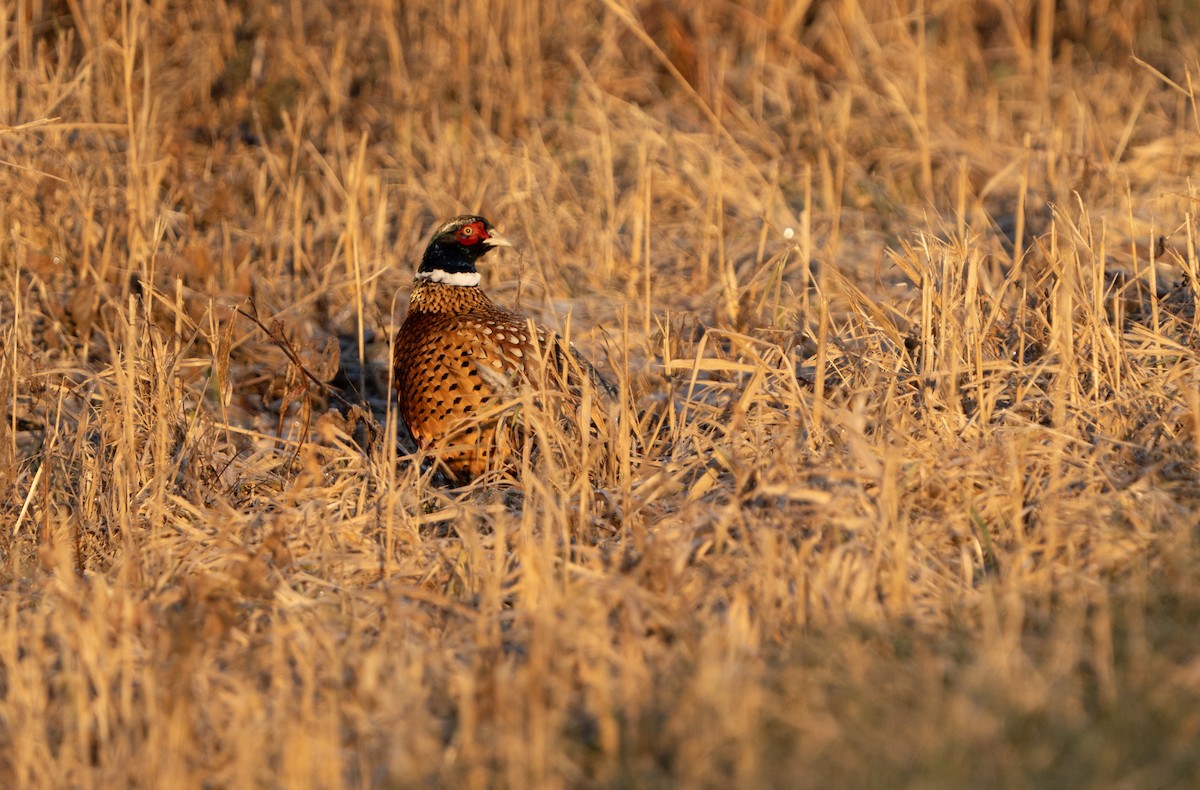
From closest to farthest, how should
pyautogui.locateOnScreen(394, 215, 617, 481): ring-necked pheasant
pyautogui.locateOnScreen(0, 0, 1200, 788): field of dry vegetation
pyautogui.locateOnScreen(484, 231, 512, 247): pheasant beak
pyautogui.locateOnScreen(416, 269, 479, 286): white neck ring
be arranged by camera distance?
pyautogui.locateOnScreen(0, 0, 1200, 788): field of dry vegetation
pyautogui.locateOnScreen(394, 215, 617, 481): ring-necked pheasant
pyautogui.locateOnScreen(416, 269, 479, 286): white neck ring
pyautogui.locateOnScreen(484, 231, 512, 247): pheasant beak

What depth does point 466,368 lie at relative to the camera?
→ 4398 millimetres

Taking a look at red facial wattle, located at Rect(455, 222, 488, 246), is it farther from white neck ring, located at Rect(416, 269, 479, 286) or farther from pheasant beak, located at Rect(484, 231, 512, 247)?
white neck ring, located at Rect(416, 269, 479, 286)

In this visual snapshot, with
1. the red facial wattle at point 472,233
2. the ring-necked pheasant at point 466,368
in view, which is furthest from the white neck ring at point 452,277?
the red facial wattle at point 472,233

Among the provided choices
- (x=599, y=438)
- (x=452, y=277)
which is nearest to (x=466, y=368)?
(x=452, y=277)

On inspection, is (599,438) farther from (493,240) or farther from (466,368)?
(493,240)

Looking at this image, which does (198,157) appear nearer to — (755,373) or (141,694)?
(755,373)

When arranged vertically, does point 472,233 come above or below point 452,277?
above

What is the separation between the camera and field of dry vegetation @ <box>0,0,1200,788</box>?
261cm

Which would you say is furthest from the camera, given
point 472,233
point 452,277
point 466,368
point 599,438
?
point 472,233

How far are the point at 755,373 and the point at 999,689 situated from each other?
1604 millimetres

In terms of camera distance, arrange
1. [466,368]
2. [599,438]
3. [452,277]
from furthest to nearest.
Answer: [452,277] → [466,368] → [599,438]

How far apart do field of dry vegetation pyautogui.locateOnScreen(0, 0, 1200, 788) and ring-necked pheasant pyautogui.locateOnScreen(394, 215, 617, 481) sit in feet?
0.53

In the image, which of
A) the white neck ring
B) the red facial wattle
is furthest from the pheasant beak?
the white neck ring

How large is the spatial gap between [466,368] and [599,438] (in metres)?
0.67
